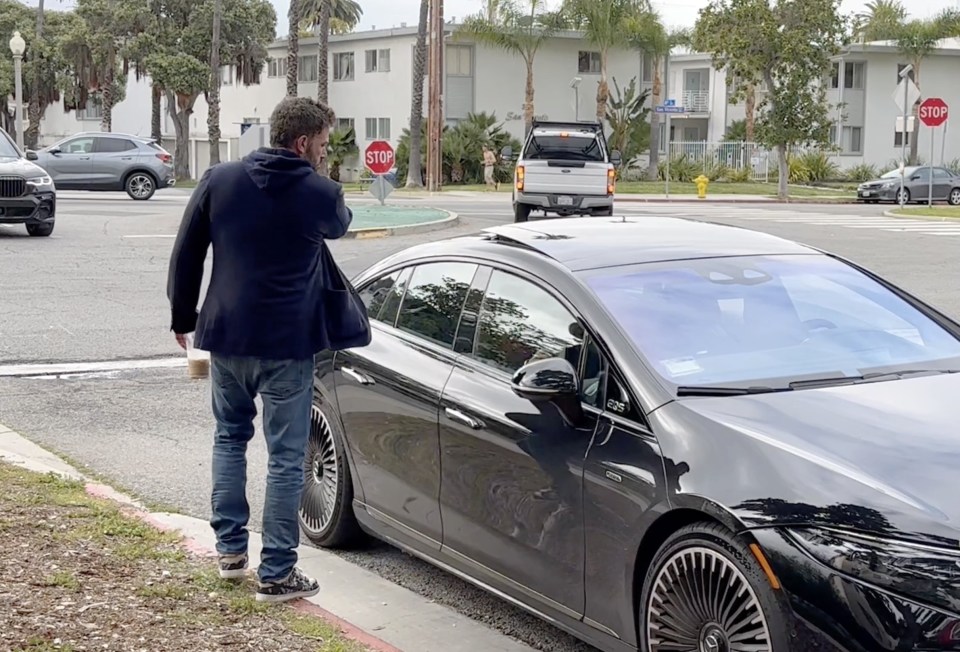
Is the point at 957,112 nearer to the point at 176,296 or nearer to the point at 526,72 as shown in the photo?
the point at 526,72

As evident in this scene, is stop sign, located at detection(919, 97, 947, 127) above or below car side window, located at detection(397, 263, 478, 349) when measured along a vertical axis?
above

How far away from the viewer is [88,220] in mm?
23828

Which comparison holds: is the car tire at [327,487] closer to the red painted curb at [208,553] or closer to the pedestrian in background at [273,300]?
the red painted curb at [208,553]

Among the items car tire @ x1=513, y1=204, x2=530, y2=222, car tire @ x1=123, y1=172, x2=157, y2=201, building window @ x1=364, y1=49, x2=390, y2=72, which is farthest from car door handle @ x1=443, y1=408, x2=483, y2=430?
building window @ x1=364, y1=49, x2=390, y2=72

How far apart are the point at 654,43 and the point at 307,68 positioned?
1844 cm

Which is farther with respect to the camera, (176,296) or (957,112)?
(957,112)

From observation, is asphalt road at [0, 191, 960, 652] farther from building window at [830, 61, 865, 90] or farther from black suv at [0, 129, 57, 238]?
building window at [830, 61, 865, 90]

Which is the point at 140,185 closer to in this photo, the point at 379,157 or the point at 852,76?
the point at 379,157

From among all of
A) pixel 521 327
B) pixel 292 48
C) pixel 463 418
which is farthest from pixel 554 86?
pixel 463 418

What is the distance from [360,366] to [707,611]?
7.67 ft

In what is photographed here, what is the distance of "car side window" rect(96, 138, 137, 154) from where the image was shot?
31.7 metres

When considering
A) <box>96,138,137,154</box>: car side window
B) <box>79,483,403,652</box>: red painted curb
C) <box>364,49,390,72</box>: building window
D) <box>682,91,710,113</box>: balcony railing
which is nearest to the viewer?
<box>79,483,403,652</box>: red painted curb

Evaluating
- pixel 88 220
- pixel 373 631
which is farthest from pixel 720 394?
pixel 88 220

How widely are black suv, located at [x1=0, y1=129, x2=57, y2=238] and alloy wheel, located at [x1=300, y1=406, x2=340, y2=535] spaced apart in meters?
14.8
